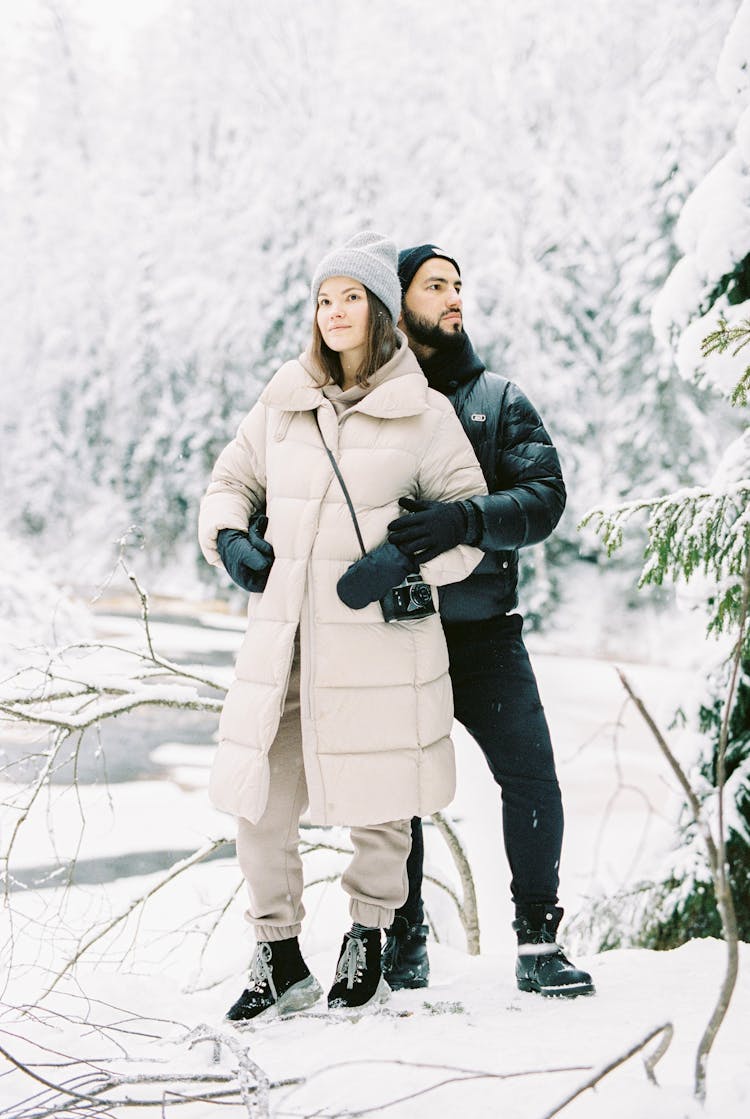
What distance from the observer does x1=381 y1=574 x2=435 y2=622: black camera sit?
7.27 feet

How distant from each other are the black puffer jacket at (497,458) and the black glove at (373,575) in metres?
0.31

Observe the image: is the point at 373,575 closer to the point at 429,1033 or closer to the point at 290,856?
the point at 290,856

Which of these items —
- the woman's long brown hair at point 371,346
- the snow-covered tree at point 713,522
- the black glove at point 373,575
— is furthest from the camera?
the snow-covered tree at point 713,522

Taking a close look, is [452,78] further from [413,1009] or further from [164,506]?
[413,1009]

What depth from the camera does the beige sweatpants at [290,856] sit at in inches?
91.7

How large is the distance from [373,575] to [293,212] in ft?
56.4

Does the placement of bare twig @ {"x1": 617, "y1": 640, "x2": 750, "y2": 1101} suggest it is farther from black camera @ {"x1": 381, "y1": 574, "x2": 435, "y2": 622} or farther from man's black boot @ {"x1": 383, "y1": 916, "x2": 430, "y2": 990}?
man's black boot @ {"x1": 383, "y1": 916, "x2": 430, "y2": 990}

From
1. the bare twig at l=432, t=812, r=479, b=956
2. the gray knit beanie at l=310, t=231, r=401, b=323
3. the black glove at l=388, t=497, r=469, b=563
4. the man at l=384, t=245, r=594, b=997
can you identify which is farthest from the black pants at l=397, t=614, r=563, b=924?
the bare twig at l=432, t=812, r=479, b=956

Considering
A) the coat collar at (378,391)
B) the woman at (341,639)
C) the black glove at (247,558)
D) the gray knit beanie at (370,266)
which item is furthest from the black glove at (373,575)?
the gray knit beanie at (370,266)

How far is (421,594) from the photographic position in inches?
88.4

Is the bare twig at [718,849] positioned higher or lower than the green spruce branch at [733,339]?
lower

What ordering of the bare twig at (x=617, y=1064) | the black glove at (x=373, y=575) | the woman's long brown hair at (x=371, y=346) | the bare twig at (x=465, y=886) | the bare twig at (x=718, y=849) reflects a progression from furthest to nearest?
1. the bare twig at (x=465, y=886)
2. the woman's long brown hair at (x=371, y=346)
3. the black glove at (x=373, y=575)
4. the bare twig at (x=617, y=1064)
5. the bare twig at (x=718, y=849)

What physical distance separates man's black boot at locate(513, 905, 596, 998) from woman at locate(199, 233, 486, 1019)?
14.4 inches

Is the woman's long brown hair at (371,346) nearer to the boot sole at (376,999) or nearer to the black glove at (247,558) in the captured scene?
the black glove at (247,558)
